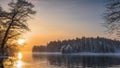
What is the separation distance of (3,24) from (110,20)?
8.34m

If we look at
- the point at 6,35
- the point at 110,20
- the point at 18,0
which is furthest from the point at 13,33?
the point at 110,20

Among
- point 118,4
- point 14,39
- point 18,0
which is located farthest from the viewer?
point 14,39

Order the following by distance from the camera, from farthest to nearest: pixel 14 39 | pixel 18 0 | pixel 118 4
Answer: pixel 14 39, pixel 18 0, pixel 118 4

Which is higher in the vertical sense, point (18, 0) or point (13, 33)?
point (18, 0)

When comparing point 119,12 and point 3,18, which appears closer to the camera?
point 119,12

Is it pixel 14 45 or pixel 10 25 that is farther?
pixel 14 45

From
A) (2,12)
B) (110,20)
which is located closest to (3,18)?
(2,12)

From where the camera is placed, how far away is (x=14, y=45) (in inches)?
728

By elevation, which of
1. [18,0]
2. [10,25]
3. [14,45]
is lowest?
[14,45]

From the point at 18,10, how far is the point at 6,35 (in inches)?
59.0

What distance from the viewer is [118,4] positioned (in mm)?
10594

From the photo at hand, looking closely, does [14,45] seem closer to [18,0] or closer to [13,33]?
[13,33]

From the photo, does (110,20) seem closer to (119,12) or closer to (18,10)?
(119,12)

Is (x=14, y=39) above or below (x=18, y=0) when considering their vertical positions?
below
